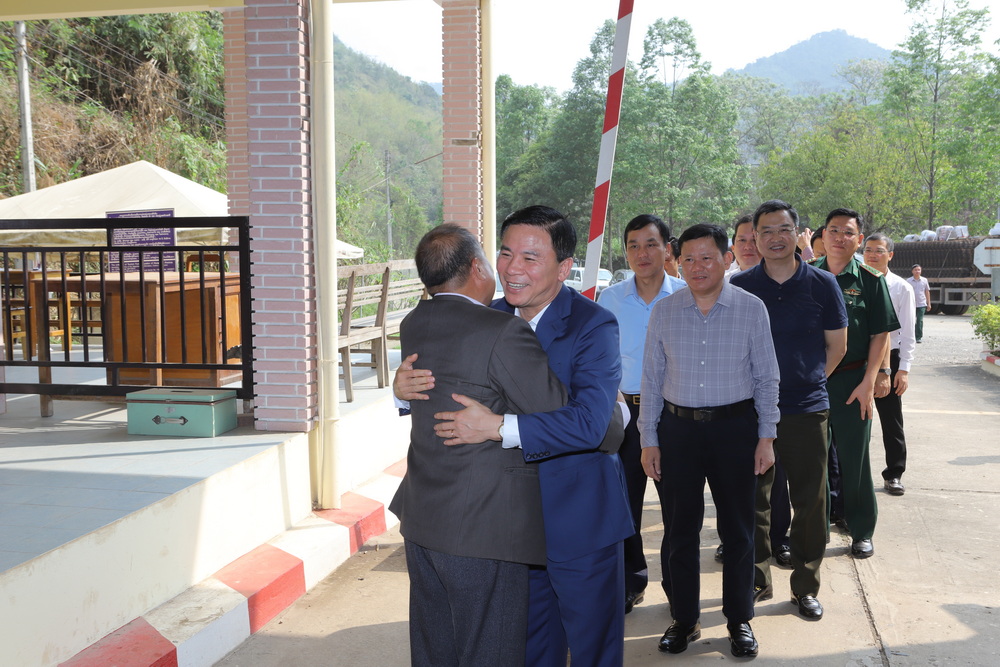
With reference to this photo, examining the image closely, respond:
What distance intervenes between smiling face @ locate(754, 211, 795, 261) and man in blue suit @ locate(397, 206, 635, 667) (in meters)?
1.92

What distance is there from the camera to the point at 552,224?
263 cm

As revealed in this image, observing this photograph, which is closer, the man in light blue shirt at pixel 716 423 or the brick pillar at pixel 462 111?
the man in light blue shirt at pixel 716 423

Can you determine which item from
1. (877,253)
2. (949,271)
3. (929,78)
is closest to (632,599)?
(877,253)

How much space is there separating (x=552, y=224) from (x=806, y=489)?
2408mm

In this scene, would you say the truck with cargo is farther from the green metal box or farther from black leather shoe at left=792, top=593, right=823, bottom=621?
the green metal box

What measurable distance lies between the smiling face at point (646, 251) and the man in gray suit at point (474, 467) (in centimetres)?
209

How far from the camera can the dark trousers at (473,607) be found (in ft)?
7.83

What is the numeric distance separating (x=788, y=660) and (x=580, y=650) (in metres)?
1.49

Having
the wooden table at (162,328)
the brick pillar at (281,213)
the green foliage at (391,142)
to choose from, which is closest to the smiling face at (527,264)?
the brick pillar at (281,213)

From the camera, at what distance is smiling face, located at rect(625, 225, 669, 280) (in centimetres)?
442

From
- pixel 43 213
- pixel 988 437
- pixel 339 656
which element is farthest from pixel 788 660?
pixel 43 213

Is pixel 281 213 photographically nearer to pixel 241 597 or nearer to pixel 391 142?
pixel 241 597

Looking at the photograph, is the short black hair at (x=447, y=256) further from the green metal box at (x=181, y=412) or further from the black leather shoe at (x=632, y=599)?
the green metal box at (x=181, y=412)

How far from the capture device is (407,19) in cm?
11100
